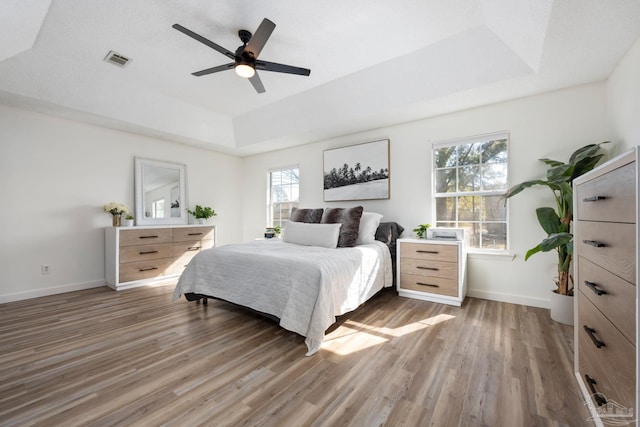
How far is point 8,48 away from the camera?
2.42m

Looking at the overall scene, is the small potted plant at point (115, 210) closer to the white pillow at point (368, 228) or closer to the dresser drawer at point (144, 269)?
the dresser drawer at point (144, 269)

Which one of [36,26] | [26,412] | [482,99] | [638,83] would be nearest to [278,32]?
[36,26]

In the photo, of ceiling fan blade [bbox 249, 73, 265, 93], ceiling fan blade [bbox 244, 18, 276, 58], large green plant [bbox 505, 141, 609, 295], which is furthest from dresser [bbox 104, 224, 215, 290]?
large green plant [bbox 505, 141, 609, 295]

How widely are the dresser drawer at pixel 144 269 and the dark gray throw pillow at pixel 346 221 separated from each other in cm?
259

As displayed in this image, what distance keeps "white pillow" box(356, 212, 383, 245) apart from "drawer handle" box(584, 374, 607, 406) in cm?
226

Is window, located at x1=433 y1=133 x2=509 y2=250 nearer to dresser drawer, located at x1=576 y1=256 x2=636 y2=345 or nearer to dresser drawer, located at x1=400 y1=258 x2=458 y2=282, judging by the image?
dresser drawer, located at x1=400 y1=258 x2=458 y2=282

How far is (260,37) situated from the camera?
6.85 feet

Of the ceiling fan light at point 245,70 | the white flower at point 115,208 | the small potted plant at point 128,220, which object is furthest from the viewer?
the small potted plant at point 128,220

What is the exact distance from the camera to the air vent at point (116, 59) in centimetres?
279

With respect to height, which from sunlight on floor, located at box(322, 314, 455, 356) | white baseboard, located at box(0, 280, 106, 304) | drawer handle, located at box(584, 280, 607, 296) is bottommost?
sunlight on floor, located at box(322, 314, 455, 356)

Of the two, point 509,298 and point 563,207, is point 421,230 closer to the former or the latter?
point 509,298

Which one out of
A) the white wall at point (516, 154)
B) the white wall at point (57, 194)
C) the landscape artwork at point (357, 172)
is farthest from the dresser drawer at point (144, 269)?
the white wall at point (516, 154)

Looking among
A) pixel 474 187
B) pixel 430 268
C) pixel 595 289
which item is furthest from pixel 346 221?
pixel 595 289

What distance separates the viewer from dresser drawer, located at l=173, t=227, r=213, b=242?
169 inches
